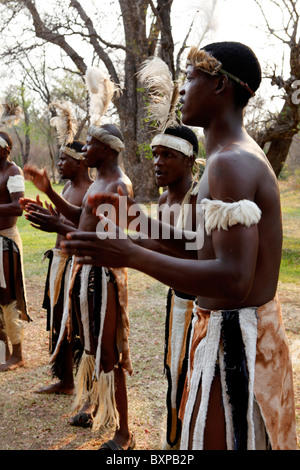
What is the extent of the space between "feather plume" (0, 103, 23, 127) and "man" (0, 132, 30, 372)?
62 centimetres

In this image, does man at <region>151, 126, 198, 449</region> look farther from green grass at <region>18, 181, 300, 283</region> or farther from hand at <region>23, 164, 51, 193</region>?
green grass at <region>18, 181, 300, 283</region>

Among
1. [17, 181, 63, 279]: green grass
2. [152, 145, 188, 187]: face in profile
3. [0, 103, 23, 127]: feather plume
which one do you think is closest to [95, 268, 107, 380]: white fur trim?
[152, 145, 188, 187]: face in profile

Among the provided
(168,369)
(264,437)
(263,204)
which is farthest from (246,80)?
(168,369)

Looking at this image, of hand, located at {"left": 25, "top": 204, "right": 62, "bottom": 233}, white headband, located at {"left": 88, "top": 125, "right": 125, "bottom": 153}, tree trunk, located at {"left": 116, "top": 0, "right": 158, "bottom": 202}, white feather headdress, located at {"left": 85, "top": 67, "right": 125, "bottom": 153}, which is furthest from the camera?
tree trunk, located at {"left": 116, "top": 0, "right": 158, "bottom": 202}

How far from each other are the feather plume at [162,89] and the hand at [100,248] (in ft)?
5.45

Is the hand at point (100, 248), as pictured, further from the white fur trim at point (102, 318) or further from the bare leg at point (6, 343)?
the bare leg at point (6, 343)

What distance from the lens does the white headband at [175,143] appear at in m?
2.92

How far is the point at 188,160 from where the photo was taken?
2.96 metres

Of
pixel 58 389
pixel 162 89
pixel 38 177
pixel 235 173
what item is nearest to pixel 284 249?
pixel 58 389

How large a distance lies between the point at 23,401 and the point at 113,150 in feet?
7.56

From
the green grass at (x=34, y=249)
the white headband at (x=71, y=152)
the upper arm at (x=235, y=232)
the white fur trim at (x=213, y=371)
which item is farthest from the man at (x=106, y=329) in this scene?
the green grass at (x=34, y=249)

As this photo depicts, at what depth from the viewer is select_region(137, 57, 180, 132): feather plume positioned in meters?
2.73

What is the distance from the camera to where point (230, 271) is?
1343mm

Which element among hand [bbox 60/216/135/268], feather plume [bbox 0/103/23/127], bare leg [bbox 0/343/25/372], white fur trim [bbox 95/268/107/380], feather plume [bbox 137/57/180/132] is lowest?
bare leg [bbox 0/343/25/372]
